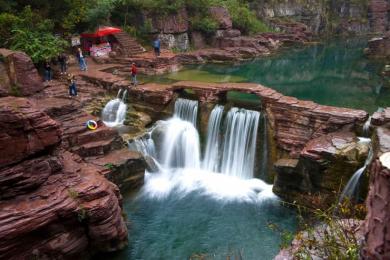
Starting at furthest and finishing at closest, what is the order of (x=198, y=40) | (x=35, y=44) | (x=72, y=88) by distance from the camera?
(x=198, y=40)
(x=35, y=44)
(x=72, y=88)

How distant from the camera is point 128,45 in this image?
2784cm

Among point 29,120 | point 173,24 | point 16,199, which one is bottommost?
point 16,199

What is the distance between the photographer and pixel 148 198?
47.2ft

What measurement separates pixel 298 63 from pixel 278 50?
560 centimetres

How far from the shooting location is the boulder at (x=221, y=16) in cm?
3469

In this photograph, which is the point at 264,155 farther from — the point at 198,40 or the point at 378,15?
the point at 378,15

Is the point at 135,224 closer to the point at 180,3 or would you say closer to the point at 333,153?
the point at 333,153

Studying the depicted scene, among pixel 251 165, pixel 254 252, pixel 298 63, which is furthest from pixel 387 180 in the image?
pixel 298 63

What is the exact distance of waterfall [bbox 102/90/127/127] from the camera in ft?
61.0

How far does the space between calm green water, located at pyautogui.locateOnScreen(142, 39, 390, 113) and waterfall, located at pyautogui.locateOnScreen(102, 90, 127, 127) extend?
4061 mm

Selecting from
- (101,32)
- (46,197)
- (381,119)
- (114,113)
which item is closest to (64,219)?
(46,197)

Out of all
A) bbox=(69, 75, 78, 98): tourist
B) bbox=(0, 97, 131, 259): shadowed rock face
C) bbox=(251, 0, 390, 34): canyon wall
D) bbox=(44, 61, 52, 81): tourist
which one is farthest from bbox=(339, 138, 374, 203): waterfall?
bbox=(251, 0, 390, 34): canyon wall

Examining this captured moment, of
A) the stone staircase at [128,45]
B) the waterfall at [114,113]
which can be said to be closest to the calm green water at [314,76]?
the waterfall at [114,113]

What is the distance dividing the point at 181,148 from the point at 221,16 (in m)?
21.2
